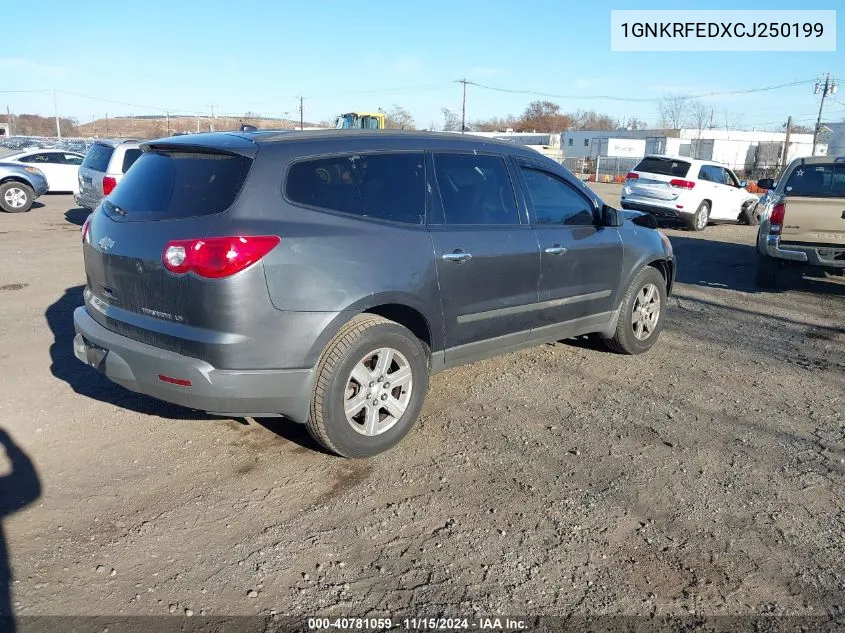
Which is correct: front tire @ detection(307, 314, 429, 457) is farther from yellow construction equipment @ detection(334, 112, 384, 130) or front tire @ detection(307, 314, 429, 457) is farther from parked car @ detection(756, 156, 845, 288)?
yellow construction equipment @ detection(334, 112, 384, 130)

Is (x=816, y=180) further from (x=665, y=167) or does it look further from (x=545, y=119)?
(x=545, y=119)

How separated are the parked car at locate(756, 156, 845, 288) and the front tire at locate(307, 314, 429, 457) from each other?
614 centimetres

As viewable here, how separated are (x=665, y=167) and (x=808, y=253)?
8.19 meters

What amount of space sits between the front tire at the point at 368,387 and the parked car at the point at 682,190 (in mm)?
12903

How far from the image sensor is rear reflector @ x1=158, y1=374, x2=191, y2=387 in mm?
3326

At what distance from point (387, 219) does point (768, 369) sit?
367 cm

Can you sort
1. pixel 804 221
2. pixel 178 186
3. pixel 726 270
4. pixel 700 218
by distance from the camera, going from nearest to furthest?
pixel 178 186 < pixel 804 221 < pixel 726 270 < pixel 700 218

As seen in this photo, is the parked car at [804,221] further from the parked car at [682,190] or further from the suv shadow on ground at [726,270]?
the parked car at [682,190]

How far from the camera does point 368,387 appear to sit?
3.78 meters

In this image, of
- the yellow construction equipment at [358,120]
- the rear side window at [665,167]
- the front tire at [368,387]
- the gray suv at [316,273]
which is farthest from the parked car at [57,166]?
the front tire at [368,387]

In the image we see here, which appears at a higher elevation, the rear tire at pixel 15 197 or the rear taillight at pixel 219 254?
the rear taillight at pixel 219 254

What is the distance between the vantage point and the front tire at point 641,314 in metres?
5.58

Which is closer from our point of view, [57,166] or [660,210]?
[660,210]

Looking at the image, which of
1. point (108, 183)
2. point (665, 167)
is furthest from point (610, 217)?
point (665, 167)
